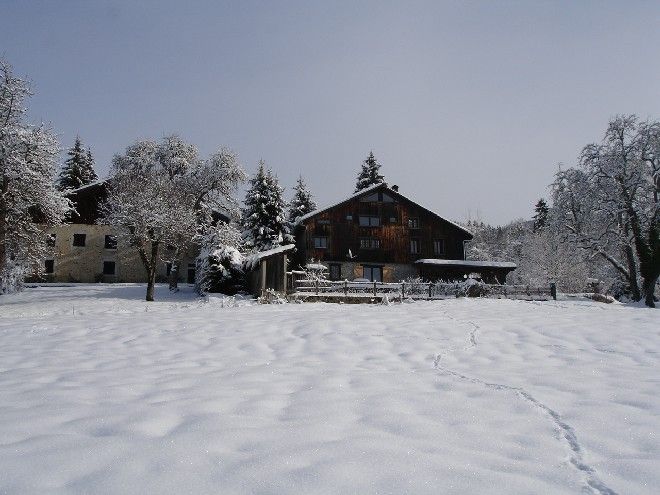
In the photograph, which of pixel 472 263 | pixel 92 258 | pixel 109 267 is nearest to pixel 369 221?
pixel 472 263

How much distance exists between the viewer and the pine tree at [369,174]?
5225 cm

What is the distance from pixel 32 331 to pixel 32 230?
16.4 m

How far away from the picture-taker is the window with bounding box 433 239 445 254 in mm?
40219

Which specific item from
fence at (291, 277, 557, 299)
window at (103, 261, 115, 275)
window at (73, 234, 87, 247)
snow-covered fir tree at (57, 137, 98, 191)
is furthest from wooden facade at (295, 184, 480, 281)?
snow-covered fir tree at (57, 137, 98, 191)

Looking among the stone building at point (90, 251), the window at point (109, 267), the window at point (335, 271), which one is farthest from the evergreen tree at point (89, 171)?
the window at point (335, 271)

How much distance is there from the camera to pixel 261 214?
40750 millimetres

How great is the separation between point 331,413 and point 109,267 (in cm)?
4246

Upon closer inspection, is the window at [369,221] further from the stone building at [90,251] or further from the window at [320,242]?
the stone building at [90,251]

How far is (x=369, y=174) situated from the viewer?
173 feet

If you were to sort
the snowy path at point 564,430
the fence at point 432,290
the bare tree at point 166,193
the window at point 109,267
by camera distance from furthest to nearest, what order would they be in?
1. the window at point 109,267
2. the bare tree at point 166,193
3. the fence at point 432,290
4. the snowy path at point 564,430

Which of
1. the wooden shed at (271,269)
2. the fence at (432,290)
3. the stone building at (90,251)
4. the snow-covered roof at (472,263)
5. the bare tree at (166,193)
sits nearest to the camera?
the wooden shed at (271,269)

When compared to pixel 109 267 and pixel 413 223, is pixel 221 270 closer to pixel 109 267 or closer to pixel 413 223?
pixel 109 267

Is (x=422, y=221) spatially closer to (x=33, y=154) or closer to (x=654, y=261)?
(x=654, y=261)

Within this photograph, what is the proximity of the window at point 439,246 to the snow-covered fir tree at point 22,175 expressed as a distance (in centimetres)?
3002
